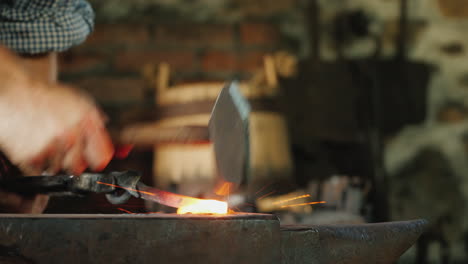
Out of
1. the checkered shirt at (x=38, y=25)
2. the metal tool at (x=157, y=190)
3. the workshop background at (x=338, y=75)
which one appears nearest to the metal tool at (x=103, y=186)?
the metal tool at (x=157, y=190)

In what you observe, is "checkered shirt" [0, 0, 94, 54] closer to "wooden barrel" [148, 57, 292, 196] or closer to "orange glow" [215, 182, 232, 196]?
"wooden barrel" [148, 57, 292, 196]

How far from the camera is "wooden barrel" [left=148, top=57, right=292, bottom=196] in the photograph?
1.51 m

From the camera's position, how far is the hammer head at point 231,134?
0.81 meters

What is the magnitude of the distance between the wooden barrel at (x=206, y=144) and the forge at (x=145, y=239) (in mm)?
886

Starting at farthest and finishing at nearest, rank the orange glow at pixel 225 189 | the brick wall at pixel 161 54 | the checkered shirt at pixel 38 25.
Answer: the brick wall at pixel 161 54 → the checkered shirt at pixel 38 25 → the orange glow at pixel 225 189

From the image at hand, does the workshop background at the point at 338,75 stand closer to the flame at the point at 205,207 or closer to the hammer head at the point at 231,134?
the hammer head at the point at 231,134

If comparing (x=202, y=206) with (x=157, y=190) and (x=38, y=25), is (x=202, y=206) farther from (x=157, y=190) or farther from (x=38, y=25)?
(x=38, y=25)

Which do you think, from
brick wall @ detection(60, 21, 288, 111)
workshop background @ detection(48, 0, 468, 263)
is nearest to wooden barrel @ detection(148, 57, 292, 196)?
workshop background @ detection(48, 0, 468, 263)

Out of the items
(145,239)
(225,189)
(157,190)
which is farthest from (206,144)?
(145,239)

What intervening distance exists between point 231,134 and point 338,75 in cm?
107

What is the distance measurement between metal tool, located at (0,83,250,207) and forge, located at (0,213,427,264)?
175 mm

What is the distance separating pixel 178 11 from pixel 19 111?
1.16 metres

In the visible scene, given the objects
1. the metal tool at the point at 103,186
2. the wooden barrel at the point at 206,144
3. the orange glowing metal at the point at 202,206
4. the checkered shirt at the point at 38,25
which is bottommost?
the wooden barrel at the point at 206,144

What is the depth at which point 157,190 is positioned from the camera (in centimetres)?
80
